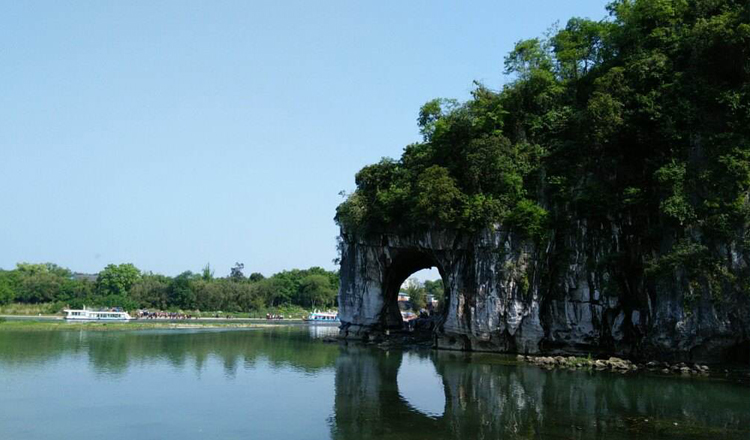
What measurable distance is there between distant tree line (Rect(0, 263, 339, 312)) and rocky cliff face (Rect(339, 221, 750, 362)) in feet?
154

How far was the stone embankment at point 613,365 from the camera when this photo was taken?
81.6 ft

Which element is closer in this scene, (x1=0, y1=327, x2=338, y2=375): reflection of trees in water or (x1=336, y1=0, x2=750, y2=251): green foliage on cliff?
(x1=336, y1=0, x2=750, y2=251): green foliage on cliff

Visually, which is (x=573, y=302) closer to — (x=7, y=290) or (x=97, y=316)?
(x=97, y=316)

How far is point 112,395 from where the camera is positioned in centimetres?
2019

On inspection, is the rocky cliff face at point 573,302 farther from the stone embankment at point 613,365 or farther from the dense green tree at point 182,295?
the dense green tree at point 182,295

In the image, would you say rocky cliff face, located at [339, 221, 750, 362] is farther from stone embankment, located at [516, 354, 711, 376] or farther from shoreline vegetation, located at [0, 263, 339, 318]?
shoreline vegetation, located at [0, 263, 339, 318]

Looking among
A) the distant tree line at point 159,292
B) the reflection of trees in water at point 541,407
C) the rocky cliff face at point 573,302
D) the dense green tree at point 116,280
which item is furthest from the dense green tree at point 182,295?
the reflection of trees in water at point 541,407

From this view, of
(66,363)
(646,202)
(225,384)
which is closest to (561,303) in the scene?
(646,202)

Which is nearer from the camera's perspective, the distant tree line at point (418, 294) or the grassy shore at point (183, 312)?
the grassy shore at point (183, 312)

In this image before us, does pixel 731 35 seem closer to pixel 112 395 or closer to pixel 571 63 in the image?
pixel 571 63

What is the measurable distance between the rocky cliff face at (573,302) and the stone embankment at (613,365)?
3.87ft

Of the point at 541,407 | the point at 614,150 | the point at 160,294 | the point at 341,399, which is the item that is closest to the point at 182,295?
the point at 160,294

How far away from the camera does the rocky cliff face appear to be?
84.4 ft

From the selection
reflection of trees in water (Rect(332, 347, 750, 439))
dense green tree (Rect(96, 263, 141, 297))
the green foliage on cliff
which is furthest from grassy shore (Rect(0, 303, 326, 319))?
reflection of trees in water (Rect(332, 347, 750, 439))
